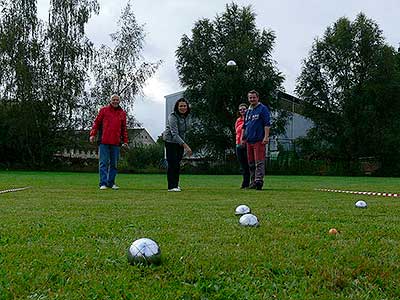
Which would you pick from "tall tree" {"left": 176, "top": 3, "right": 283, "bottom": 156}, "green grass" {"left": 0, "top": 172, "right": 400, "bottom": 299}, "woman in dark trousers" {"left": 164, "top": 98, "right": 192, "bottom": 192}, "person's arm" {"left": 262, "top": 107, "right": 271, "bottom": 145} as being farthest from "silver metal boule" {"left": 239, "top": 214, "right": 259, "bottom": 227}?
"tall tree" {"left": 176, "top": 3, "right": 283, "bottom": 156}

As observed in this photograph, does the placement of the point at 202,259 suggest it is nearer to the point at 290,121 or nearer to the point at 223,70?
the point at 223,70

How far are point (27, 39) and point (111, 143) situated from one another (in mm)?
22115

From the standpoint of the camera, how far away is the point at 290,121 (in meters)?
38.3

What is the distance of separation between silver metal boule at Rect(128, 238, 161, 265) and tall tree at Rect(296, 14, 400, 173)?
103ft

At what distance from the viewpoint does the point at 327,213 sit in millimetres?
4742

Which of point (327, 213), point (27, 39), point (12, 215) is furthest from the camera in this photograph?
point (27, 39)

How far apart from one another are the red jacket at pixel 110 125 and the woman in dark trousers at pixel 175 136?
1.02 m

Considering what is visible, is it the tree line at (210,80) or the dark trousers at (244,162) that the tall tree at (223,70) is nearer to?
the tree line at (210,80)

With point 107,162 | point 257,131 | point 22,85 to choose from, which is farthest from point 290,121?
point 107,162

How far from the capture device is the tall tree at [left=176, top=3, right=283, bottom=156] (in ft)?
105

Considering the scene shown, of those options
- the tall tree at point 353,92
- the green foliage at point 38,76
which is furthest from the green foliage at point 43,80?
the tall tree at point 353,92

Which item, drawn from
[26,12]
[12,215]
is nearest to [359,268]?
[12,215]

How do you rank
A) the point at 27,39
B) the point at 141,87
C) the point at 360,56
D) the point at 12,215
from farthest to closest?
the point at 360,56 → the point at 141,87 → the point at 27,39 → the point at 12,215

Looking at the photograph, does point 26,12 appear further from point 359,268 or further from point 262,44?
point 359,268
